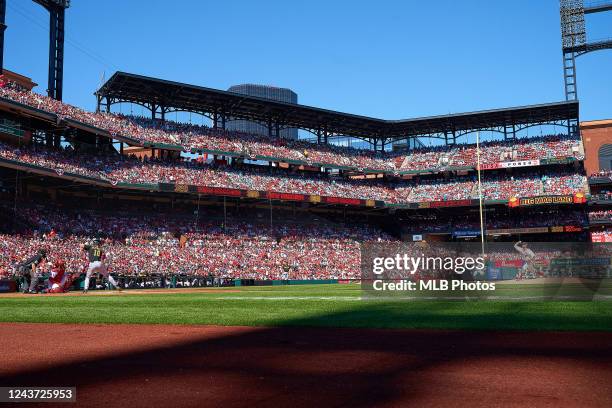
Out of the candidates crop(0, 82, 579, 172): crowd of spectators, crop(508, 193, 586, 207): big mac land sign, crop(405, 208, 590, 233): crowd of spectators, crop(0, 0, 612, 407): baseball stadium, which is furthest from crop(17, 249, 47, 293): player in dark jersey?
crop(508, 193, 586, 207): big mac land sign

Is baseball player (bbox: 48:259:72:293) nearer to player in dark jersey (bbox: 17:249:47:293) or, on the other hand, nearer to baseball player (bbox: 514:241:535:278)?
player in dark jersey (bbox: 17:249:47:293)

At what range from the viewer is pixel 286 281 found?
145 feet

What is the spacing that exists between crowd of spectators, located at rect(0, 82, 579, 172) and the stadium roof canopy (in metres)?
1.94

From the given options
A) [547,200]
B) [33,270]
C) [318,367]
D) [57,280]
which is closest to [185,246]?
[57,280]

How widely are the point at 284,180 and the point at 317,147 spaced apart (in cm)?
889

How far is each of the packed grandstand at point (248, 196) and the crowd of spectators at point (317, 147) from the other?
201 millimetres

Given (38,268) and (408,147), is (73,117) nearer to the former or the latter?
(38,268)

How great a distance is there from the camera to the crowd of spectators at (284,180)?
44438mm

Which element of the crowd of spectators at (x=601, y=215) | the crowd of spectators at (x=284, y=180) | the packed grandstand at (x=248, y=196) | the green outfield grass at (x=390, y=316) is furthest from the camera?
the crowd of spectators at (x=601, y=215)

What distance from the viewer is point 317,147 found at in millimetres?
65188

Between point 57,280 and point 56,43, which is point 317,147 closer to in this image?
point 56,43

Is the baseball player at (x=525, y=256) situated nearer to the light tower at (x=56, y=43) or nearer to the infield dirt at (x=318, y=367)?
the infield dirt at (x=318, y=367)

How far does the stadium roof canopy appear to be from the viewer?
2052 inches

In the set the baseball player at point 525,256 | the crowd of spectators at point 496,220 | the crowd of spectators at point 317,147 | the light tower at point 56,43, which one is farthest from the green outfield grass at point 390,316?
the crowd of spectators at point 496,220
